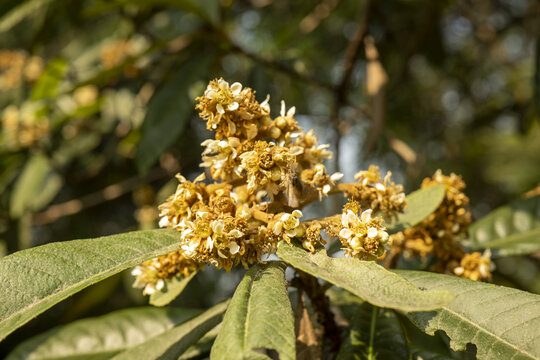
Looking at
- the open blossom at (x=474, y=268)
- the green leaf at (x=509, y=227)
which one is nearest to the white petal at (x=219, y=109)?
the open blossom at (x=474, y=268)

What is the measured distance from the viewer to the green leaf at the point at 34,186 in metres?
2.75

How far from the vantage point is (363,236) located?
0.94 meters

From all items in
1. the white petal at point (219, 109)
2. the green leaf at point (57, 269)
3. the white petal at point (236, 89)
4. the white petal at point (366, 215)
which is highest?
the white petal at point (236, 89)

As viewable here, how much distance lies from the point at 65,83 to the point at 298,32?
168cm

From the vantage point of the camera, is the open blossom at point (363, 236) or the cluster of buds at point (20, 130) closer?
the open blossom at point (363, 236)

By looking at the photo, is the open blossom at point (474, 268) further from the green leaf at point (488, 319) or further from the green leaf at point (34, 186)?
the green leaf at point (34, 186)

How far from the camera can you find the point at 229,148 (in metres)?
1.03

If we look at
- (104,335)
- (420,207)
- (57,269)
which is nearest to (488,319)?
(420,207)

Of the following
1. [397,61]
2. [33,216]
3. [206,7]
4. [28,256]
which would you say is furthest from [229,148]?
[397,61]

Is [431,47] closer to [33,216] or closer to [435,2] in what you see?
[435,2]

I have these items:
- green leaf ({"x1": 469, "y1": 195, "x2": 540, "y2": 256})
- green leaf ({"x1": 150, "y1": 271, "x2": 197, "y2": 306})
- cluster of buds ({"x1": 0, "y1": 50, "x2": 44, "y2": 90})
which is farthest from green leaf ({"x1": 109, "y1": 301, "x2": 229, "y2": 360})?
cluster of buds ({"x1": 0, "y1": 50, "x2": 44, "y2": 90})

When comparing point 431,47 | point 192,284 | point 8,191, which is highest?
point 431,47

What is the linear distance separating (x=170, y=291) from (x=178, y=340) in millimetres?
120

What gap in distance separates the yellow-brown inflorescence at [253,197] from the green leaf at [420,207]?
0.09 m
